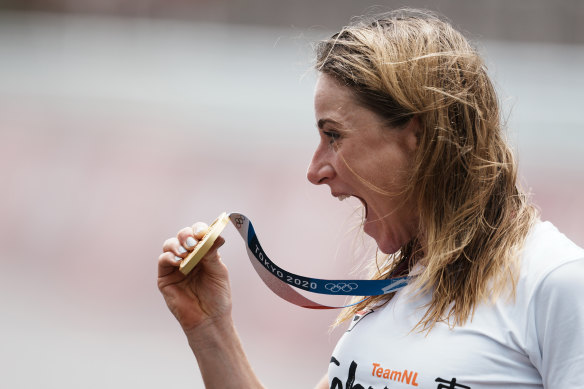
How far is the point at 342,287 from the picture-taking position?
188 cm

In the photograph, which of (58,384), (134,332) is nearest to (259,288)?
(134,332)

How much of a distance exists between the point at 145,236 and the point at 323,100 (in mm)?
5879

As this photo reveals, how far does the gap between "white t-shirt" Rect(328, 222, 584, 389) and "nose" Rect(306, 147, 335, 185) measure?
1.23ft

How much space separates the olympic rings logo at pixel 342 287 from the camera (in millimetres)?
1860

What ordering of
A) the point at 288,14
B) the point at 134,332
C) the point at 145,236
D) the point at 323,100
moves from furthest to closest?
the point at 288,14 → the point at 145,236 → the point at 134,332 → the point at 323,100

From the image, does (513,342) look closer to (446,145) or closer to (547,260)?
(547,260)

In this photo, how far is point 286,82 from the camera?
987 cm

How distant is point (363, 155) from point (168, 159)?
6.91 m

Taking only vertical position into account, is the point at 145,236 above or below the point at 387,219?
above

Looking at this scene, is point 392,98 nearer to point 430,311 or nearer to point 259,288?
point 430,311

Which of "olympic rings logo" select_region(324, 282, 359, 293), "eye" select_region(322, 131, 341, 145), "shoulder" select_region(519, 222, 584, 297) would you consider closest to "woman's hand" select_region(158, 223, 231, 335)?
"olympic rings logo" select_region(324, 282, 359, 293)

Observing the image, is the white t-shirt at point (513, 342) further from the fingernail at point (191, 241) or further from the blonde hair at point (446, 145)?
the fingernail at point (191, 241)

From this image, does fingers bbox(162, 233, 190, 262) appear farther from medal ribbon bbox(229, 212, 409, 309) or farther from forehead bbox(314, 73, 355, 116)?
forehead bbox(314, 73, 355, 116)

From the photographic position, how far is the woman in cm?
150
